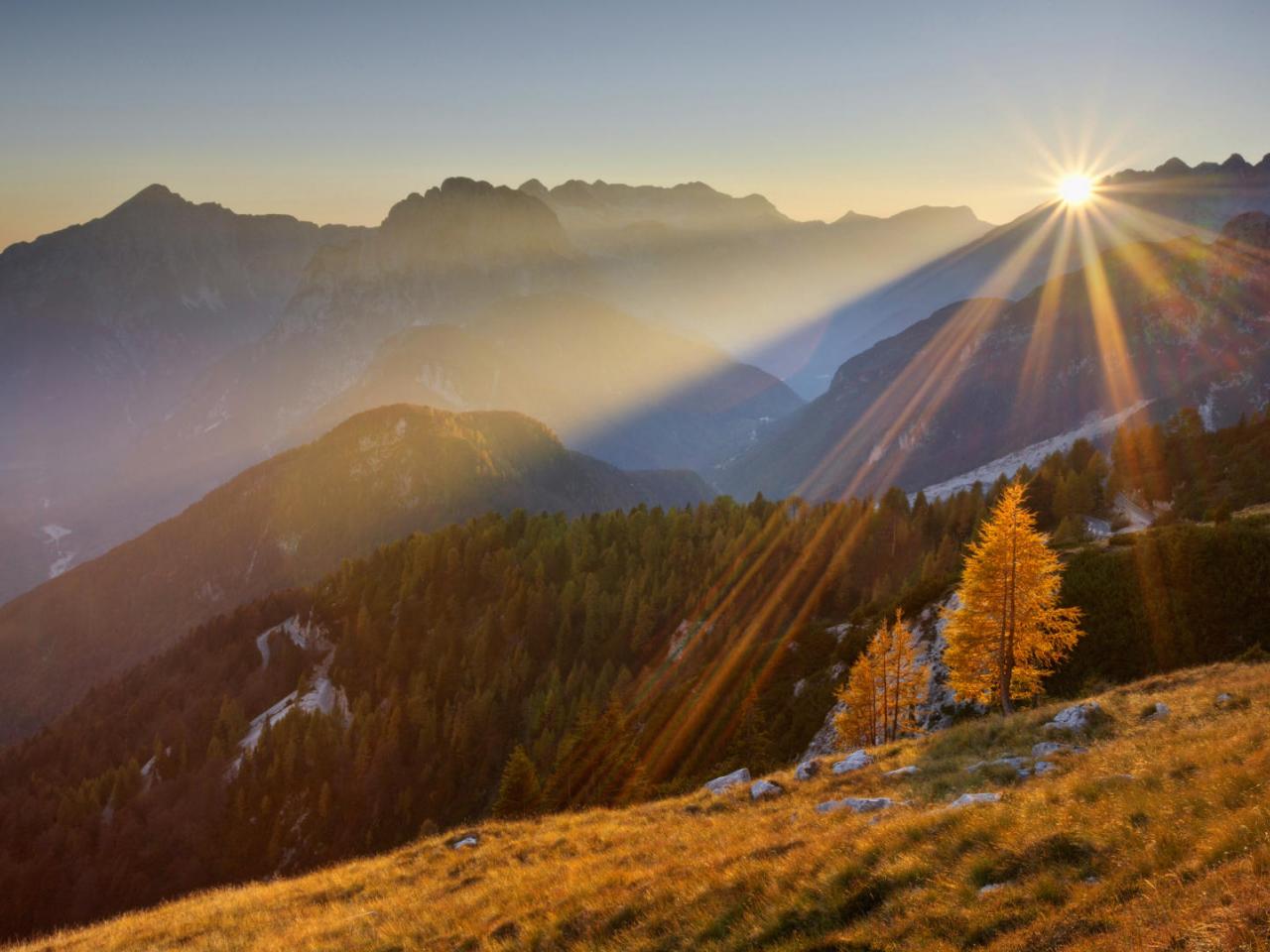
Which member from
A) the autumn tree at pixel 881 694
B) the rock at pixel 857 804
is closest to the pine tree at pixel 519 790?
the autumn tree at pixel 881 694

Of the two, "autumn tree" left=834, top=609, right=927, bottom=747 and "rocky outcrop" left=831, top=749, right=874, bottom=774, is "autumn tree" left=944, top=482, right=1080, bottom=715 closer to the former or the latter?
"autumn tree" left=834, top=609, right=927, bottom=747

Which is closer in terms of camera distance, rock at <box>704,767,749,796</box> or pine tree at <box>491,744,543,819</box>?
rock at <box>704,767,749,796</box>

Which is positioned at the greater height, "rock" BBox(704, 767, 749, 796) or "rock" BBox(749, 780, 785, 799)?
"rock" BBox(749, 780, 785, 799)

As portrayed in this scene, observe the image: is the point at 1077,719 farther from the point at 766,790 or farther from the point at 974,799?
the point at 974,799

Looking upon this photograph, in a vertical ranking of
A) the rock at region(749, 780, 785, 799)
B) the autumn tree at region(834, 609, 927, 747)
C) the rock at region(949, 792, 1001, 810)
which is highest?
the rock at region(949, 792, 1001, 810)

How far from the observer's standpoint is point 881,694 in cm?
4950

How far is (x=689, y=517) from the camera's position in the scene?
523 ft

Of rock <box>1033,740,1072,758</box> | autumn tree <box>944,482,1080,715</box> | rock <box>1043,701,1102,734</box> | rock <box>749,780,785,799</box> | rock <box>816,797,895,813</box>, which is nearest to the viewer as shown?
rock <box>816,797,895,813</box>

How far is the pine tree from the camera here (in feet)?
137

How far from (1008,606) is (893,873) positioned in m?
28.6

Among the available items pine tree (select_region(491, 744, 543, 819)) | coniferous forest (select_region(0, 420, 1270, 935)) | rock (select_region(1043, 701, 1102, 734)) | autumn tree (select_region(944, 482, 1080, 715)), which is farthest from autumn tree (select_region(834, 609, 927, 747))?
pine tree (select_region(491, 744, 543, 819))

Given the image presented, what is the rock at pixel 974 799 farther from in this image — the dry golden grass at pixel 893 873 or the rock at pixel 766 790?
the rock at pixel 766 790

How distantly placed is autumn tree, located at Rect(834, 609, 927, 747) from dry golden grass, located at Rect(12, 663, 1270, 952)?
68.4ft

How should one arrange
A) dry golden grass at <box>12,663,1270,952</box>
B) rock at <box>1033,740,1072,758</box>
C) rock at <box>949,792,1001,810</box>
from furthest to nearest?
rock at <box>1033,740,1072,758</box> → rock at <box>949,792,1001,810</box> → dry golden grass at <box>12,663,1270,952</box>
